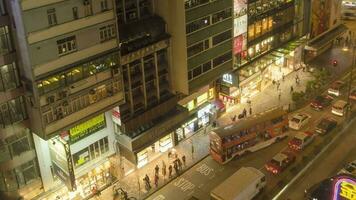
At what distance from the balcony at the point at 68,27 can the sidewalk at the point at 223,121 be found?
72.5ft

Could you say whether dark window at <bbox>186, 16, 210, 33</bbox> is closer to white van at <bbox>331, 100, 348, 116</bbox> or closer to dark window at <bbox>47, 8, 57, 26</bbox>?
dark window at <bbox>47, 8, 57, 26</bbox>

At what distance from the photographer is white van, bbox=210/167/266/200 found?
50.6 meters

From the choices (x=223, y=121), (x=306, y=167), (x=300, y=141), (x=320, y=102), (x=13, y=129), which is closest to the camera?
(x=13, y=129)

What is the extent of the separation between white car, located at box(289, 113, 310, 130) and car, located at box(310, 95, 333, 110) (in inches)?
183

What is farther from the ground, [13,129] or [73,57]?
[73,57]

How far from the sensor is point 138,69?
188 ft

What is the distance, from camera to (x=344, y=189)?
34031 millimetres

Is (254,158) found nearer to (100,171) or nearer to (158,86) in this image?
(158,86)

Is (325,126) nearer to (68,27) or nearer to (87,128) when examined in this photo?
(87,128)

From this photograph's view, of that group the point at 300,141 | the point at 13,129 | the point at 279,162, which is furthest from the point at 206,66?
the point at 13,129

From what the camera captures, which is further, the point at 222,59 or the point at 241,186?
the point at 222,59

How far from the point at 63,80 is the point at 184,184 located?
2158cm

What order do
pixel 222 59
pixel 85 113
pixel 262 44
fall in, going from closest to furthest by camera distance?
pixel 85 113 → pixel 222 59 → pixel 262 44

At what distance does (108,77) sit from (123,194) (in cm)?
1507
